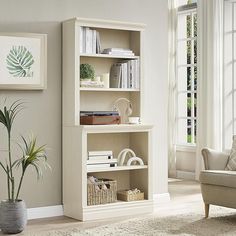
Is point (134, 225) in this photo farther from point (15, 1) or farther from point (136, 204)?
point (15, 1)

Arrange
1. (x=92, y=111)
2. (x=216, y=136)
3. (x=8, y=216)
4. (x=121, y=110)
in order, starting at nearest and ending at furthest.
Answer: (x=8, y=216) → (x=92, y=111) → (x=121, y=110) → (x=216, y=136)

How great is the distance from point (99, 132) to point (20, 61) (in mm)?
992

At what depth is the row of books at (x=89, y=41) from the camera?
586 cm

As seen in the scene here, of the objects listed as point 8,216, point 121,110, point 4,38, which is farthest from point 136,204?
point 4,38

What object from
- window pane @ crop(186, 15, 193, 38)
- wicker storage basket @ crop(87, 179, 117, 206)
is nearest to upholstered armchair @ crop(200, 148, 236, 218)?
wicker storage basket @ crop(87, 179, 117, 206)

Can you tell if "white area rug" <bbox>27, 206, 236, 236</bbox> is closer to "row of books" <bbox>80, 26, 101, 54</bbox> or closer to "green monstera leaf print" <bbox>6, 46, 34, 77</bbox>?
"green monstera leaf print" <bbox>6, 46, 34, 77</bbox>

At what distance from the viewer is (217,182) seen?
5.57 metres

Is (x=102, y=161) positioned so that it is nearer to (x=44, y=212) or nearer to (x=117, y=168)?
(x=117, y=168)

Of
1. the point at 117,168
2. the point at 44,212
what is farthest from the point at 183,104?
the point at 44,212

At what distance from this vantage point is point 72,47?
580cm

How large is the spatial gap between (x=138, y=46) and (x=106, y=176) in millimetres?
1386

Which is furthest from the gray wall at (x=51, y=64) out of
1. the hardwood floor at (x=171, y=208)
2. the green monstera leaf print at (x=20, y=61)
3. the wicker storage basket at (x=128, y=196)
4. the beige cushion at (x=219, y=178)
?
the beige cushion at (x=219, y=178)

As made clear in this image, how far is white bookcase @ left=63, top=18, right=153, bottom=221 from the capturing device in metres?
5.75

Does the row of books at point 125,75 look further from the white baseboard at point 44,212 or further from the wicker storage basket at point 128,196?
the white baseboard at point 44,212
